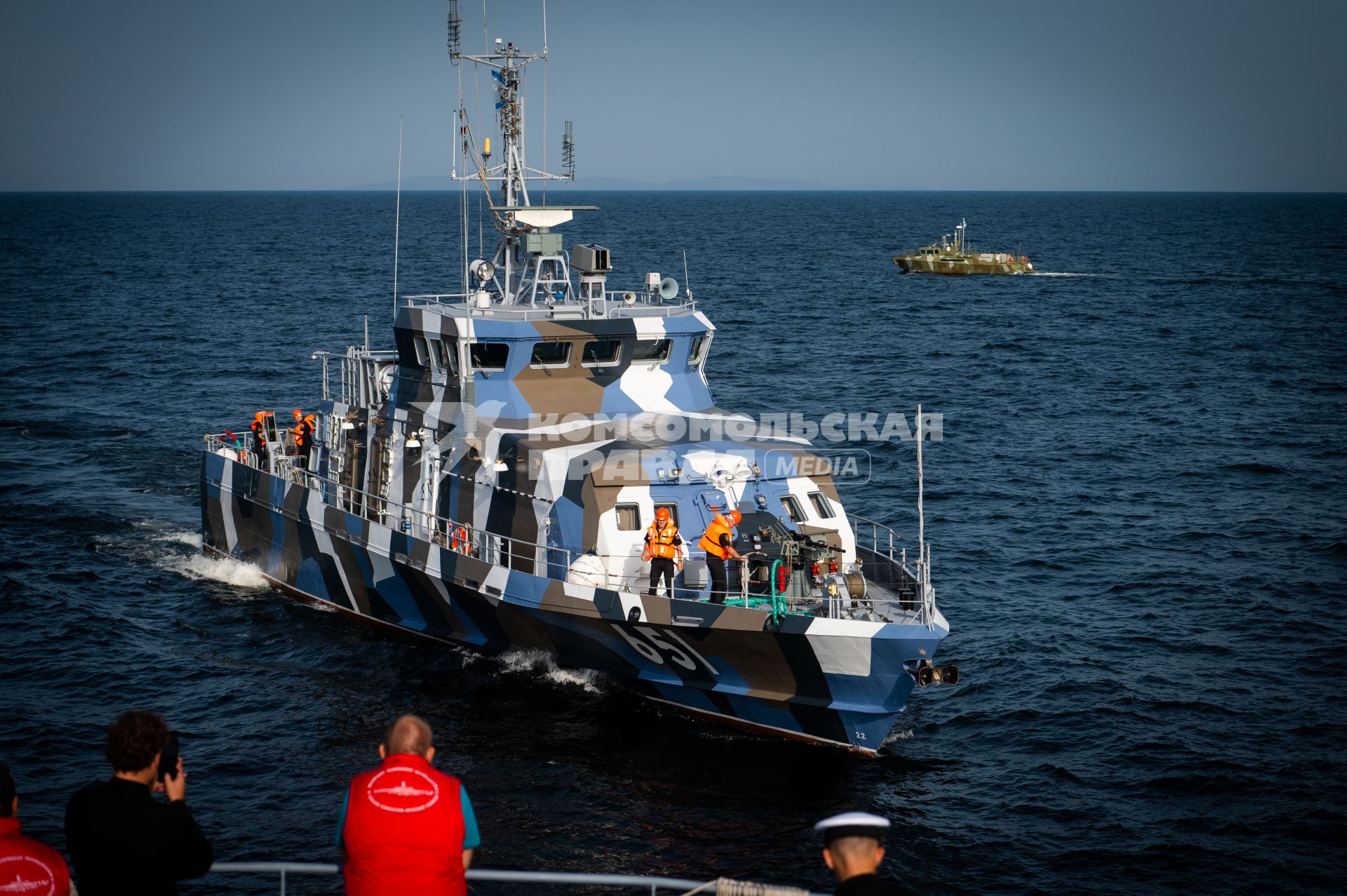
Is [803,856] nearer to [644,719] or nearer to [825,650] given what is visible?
[825,650]

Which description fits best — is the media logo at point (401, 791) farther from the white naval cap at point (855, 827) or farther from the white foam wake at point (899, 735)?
the white foam wake at point (899, 735)

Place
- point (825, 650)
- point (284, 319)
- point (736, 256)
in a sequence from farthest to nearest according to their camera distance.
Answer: point (736, 256) → point (284, 319) → point (825, 650)

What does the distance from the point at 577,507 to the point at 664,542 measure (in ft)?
5.70

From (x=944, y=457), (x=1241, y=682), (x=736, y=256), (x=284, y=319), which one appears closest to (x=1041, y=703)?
(x=1241, y=682)

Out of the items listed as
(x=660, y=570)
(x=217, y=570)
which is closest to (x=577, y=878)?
(x=660, y=570)

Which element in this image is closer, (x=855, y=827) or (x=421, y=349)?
(x=855, y=827)

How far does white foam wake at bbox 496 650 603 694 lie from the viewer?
1916cm

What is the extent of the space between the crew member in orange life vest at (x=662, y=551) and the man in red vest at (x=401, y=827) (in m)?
10.7

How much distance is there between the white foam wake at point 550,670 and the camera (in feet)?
62.8

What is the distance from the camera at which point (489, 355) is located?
20.4m

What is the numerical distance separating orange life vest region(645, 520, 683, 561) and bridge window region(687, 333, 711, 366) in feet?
16.7

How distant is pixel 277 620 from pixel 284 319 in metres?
41.9

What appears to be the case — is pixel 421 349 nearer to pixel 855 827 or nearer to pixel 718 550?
pixel 718 550

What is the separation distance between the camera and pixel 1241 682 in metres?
19.8
